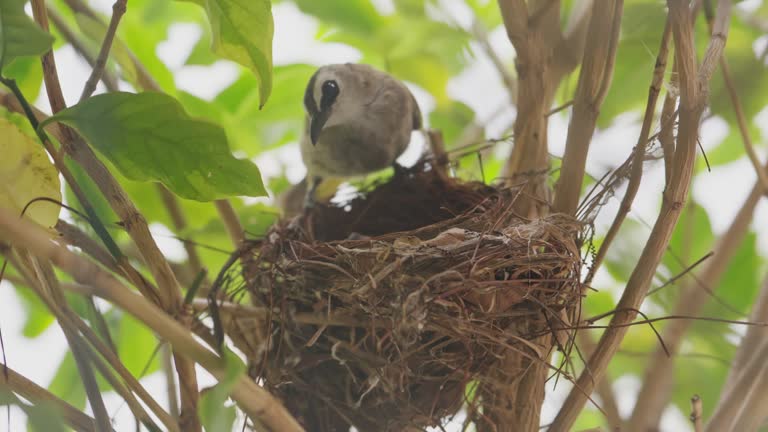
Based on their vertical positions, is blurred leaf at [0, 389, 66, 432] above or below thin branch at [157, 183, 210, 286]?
below

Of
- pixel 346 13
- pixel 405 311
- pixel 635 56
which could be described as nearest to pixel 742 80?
pixel 635 56

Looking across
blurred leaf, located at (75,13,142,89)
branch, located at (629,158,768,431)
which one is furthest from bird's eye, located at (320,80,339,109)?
branch, located at (629,158,768,431)

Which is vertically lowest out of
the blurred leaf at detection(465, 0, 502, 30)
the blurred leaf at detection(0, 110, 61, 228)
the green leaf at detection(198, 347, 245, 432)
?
the green leaf at detection(198, 347, 245, 432)

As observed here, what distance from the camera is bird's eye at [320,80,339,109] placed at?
5.09ft

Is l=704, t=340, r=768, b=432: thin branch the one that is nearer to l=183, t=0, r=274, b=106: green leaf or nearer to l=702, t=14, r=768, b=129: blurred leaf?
l=702, t=14, r=768, b=129: blurred leaf

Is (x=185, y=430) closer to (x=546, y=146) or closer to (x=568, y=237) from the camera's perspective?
(x=568, y=237)

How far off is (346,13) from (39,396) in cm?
93

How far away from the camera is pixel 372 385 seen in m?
0.99

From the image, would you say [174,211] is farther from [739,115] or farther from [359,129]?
[739,115]

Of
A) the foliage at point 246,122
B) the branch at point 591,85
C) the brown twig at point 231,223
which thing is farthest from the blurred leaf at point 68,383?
the branch at point 591,85

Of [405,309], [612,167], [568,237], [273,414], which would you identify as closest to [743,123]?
[612,167]

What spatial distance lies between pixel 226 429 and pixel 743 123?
0.87 metres

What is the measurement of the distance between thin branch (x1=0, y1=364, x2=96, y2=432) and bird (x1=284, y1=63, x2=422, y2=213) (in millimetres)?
847

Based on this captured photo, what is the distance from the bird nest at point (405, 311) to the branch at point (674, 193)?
3.1 inches
